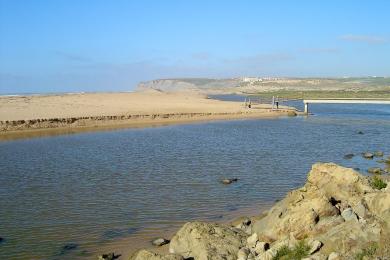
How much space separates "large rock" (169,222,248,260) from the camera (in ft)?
36.3

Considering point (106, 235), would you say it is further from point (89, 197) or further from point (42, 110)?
point (42, 110)

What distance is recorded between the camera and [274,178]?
22.4 m

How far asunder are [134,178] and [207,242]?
457 inches

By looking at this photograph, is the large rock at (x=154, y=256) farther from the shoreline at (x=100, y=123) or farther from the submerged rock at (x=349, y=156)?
the shoreline at (x=100, y=123)

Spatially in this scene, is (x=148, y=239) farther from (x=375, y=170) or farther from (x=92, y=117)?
(x=92, y=117)

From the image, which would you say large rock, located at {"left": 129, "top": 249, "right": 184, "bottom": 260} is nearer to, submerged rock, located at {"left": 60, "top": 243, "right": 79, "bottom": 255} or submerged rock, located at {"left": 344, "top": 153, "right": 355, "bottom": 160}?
submerged rock, located at {"left": 60, "top": 243, "right": 79, "bottom": 255}

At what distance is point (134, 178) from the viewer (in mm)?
22594

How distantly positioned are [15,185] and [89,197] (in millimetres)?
4219

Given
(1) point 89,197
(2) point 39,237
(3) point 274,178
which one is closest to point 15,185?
(1) point 89,197

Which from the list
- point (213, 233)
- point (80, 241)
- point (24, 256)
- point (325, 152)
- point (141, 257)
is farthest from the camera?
point (325, 152)

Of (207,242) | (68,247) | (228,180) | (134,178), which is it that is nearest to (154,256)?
(207,242)

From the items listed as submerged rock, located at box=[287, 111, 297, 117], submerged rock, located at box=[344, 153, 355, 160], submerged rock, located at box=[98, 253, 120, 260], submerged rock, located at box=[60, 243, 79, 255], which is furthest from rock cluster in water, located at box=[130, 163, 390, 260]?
submerged rock, located at box=[287, 111, 297, 117]

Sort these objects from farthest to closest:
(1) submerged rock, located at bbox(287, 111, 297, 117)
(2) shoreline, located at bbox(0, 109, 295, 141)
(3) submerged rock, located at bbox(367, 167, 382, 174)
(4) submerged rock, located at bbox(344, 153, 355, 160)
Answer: (1) submerged rock, located at bbox(287, 111, 297, 117) < (2) shoreline, located at bbox(0, 109, 295, 141) < (4) submerged rock, located at bbox(344, 153, 355, 160) < (3) submerged rock, located at bbox(367, 167, 382, 174)

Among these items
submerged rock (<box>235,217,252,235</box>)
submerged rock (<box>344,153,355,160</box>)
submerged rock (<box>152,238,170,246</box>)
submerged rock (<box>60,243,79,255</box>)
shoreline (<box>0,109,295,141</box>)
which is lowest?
submerged rock (<box>60,243,79,255</box>)
